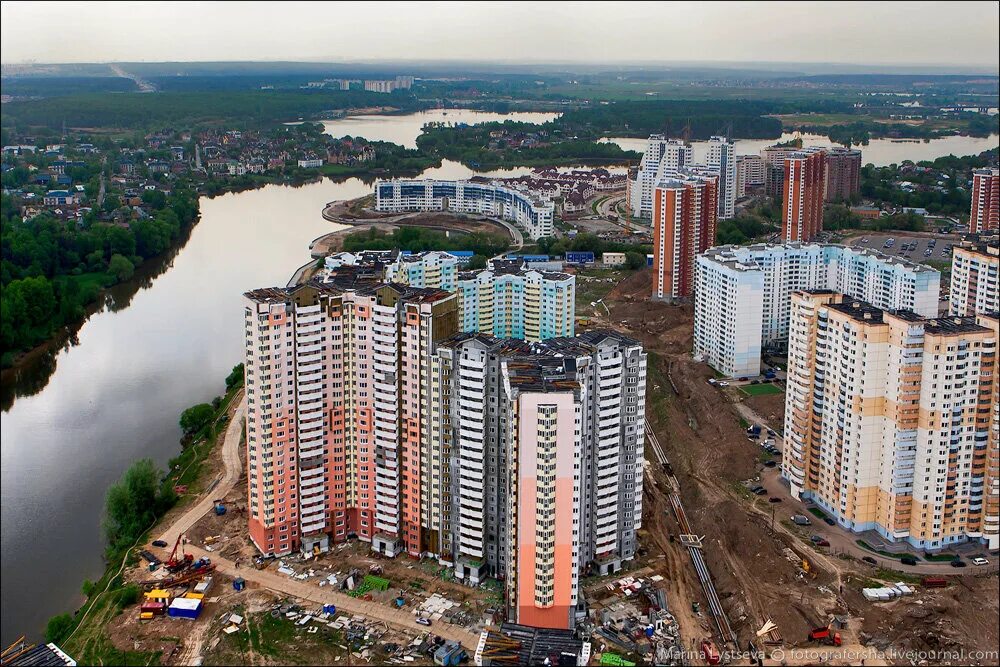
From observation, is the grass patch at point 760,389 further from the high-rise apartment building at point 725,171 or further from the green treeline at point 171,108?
the green treeline at point 171,108

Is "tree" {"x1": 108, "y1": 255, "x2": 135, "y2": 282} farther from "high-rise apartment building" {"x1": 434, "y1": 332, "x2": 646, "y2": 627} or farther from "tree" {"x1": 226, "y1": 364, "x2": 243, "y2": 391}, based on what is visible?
"high-rise apartment building" {"x1": 434, "y1": 332, "x2": 646, "y2": 627}

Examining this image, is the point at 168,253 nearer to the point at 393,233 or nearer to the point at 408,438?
the point at 393,233

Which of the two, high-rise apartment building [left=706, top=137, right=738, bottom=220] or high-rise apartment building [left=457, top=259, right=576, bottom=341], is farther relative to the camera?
high-rise apartment building [left=706, top=137, right=738, bottom=220]

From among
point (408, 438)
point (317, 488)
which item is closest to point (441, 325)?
point (408, 438)

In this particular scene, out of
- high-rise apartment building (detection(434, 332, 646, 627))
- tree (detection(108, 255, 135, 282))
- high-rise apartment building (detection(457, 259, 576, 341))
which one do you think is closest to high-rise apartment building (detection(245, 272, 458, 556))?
high-rise apartment building (detection(434, 332, 646, 627))

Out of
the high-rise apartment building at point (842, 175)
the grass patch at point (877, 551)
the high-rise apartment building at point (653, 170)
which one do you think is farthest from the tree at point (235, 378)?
the high-rise apartment building at point (842, 175)

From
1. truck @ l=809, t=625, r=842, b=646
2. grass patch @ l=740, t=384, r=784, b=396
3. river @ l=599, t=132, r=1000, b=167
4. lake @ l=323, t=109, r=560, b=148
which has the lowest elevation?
truck @ l=809, t=625, r=842, b=646

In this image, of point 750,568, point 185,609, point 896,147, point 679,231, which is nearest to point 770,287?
point 679,231
